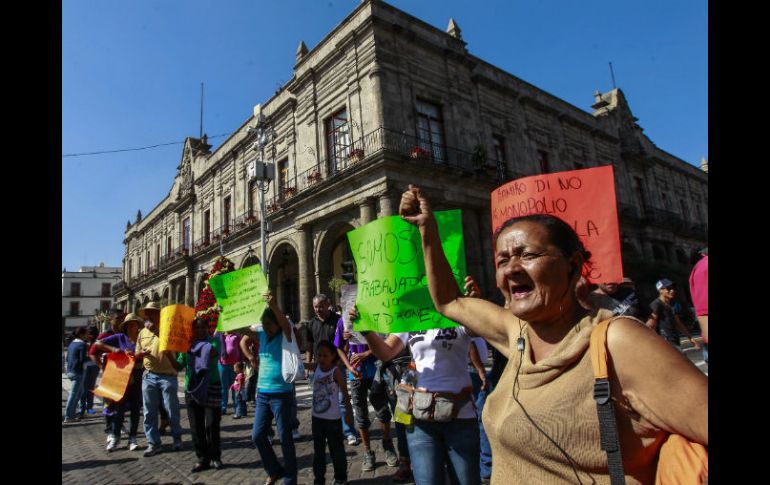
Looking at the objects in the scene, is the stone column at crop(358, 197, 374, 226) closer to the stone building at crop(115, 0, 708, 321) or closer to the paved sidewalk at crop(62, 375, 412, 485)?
the stone building at crop(115, 0, 708, 321)

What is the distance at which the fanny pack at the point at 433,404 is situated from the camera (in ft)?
8.18

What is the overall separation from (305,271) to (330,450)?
12.9 m

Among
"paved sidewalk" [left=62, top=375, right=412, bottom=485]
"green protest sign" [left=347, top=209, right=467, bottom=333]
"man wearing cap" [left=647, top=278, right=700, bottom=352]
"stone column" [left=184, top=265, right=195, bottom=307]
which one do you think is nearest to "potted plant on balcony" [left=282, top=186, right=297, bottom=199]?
"paved sidewalk" [left=62, top=375, right=412, bottom=485]

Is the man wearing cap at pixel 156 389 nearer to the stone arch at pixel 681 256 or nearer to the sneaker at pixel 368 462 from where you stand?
the sneaker at pixel 368 462

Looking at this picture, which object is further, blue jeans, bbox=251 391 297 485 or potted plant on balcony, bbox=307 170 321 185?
potted plant on balcony, bbox=307 170 321 185

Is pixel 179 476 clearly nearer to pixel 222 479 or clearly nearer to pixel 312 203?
pixel 222 479

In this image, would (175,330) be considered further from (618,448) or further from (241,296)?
(618,448)

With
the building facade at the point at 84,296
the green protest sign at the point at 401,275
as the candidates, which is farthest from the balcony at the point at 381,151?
the building facade at the point at 84,296

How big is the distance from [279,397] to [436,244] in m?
2.73

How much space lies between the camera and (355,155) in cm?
1485

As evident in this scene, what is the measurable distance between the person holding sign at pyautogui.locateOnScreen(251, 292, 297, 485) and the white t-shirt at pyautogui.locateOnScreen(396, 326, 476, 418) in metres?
1.63

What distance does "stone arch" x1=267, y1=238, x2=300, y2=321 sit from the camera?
20.5 metres

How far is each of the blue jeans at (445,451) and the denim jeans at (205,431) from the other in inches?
120

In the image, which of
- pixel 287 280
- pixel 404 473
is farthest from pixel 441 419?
pixel 287 280
